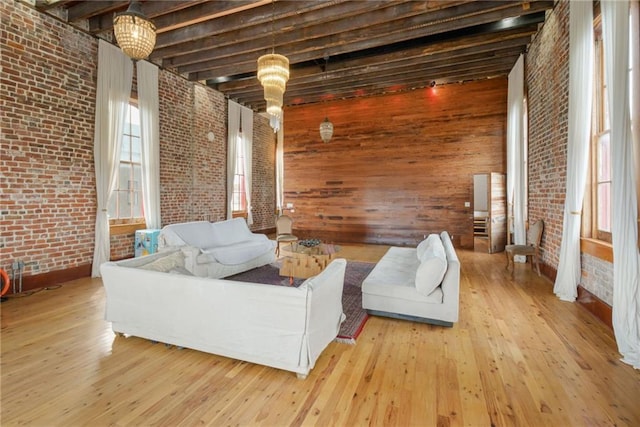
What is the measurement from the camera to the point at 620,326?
8.17 feet

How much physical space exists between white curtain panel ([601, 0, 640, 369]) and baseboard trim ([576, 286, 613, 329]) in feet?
1.58

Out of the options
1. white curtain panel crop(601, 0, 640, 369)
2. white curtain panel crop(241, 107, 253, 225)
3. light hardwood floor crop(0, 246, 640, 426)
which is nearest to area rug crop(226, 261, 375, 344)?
light hardwood floor crop(0, 246, 640, 426)

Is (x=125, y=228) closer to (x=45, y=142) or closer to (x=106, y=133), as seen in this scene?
(x=106, y=133)

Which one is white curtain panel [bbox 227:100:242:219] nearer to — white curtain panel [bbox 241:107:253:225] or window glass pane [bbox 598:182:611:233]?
white curtain panel [bbox 241:107:253:225]

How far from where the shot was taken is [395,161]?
7.77 metres

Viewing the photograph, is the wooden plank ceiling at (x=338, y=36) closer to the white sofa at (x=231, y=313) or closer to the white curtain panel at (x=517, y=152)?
the white curtain panel at (x=517, y=152)

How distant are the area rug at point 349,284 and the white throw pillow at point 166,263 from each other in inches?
59.4

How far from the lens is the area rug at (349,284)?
2.88m

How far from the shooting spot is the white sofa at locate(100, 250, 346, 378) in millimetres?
2104

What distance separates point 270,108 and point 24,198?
3.55 meters

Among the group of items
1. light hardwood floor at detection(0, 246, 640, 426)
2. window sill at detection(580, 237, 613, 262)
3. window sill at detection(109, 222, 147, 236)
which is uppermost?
window sill at detection(109, 222, 147, 236)

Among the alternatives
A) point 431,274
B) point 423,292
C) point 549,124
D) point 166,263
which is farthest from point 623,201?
point 166,263

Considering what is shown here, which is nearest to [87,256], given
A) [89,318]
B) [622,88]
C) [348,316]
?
[89,318]

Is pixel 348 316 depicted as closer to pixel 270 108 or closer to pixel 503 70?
pixel 270 108
